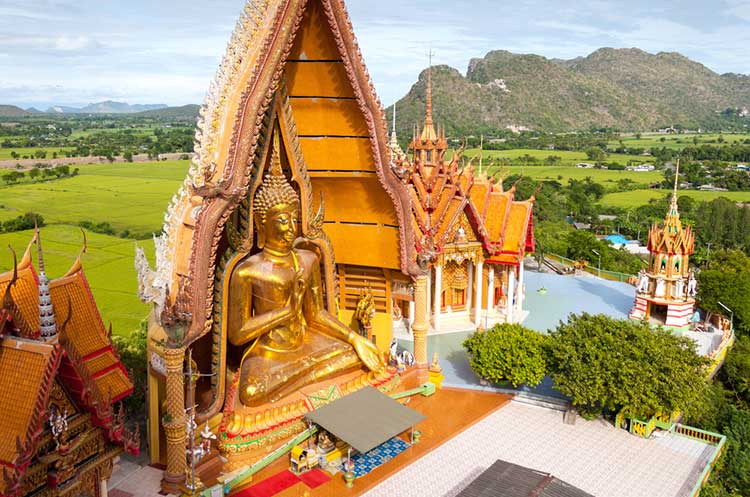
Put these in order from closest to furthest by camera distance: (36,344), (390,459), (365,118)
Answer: (36,344)
(390,459)
(365,118)

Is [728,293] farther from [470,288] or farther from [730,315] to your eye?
[470,288]

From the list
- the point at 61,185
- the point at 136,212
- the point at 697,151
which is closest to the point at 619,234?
the point at 136,212

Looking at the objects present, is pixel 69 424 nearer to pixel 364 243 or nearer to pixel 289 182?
pixel 289 182

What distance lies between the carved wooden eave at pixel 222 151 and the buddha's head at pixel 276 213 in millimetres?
1097

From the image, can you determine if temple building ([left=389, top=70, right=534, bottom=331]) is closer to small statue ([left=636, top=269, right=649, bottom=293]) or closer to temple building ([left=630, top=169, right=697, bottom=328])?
small statue ([left=636, top=269, right=649, bottom=293])

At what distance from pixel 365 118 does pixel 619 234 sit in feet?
153

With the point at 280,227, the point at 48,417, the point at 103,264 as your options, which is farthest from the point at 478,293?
the point at 103,264

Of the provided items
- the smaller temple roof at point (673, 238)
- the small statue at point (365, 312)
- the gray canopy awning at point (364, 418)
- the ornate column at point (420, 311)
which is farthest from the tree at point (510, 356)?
the smaller temple roof at point (673, 238)

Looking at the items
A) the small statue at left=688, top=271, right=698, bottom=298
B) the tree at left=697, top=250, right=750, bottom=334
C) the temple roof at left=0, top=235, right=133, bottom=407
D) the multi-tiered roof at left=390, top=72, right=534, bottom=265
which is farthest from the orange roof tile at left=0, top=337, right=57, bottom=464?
the tree at left=697, top=250, right=750, bottom=334

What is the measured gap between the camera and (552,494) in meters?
10.9

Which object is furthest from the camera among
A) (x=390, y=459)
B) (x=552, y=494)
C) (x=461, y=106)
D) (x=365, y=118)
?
(x=461, y=106)

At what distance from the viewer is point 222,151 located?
39.6 ft

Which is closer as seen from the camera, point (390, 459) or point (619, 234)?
point (390, 459)

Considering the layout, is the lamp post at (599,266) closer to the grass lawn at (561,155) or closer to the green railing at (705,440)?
the green railing at (705,440)
